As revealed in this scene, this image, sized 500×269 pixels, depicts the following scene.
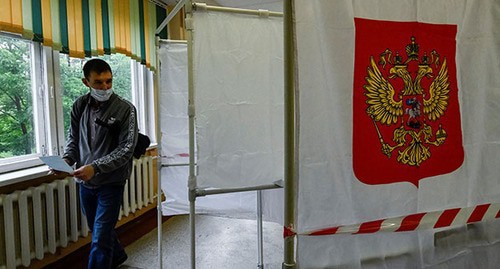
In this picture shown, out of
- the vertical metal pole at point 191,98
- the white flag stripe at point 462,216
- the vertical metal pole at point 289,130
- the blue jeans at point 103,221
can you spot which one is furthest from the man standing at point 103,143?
the white flag stripe at point 462,216

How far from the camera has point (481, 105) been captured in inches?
43.1

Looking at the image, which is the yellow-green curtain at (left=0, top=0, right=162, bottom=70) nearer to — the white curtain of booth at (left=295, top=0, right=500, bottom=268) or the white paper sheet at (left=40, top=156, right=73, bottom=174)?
the white paper sheet at (left=40, top=156, right=73, bottom=174)

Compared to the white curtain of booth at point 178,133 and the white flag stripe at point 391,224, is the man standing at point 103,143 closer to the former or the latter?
the white curtain of booth at point 178,133

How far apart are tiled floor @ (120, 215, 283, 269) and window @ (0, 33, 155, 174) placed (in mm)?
992

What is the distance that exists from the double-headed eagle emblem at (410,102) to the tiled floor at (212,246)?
1.68 meters

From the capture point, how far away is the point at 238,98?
157 centimetres

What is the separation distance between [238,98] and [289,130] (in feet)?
2.43

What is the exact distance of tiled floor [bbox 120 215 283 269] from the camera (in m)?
2.45

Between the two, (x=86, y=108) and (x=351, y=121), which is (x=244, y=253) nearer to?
(x=86, y=108)

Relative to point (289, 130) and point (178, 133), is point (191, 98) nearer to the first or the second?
point (289, 130)

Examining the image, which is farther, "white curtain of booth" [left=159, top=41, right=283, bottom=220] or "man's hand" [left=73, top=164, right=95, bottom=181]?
"white curtain of booth" [left=159, top=41, right=283, bottom=220]

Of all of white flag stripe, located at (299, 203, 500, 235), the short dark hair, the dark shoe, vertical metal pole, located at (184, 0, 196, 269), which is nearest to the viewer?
white flag stripe, located at (299, 203, 500, 235)

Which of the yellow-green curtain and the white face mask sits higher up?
the yellow-green curtain

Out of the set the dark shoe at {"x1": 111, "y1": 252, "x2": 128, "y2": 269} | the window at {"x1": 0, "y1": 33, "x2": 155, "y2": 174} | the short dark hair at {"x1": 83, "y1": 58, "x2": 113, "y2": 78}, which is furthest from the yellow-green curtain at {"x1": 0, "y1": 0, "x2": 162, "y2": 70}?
the dark shoe at {"x1": 111, "y1": 252, "x2": 128, "y2": 269}
